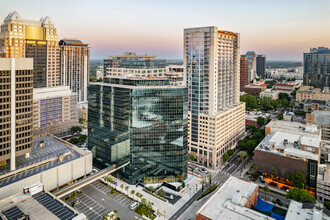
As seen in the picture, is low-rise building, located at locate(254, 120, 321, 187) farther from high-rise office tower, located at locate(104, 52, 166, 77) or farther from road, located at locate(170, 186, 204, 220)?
high-rise office tower, located at locate(104, 52, 166, 77)

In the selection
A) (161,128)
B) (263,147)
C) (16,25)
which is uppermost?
(16,25)

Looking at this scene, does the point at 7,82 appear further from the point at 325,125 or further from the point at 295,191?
the point at 325,125

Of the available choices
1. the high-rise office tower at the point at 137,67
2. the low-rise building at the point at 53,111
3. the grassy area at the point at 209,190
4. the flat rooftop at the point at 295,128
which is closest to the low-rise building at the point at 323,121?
the flat rooftop at the point at 295,128

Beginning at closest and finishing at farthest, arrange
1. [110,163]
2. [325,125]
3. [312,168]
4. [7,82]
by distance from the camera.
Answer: [7,82] < [312,168] < [110,163] < [325,125]

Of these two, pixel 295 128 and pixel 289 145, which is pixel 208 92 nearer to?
pixel 289 145

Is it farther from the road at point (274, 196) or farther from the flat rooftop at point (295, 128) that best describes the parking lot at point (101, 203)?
the flat rooftop at point (295, 128)

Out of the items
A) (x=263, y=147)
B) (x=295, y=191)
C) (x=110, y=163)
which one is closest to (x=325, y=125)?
(x=263, y=147)

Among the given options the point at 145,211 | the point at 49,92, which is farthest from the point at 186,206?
the point at 49,92
